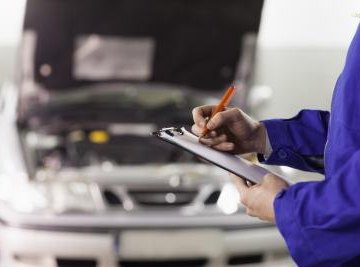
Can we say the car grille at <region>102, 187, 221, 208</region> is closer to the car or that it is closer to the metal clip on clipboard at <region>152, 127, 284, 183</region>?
the car

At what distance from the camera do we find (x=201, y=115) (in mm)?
1299

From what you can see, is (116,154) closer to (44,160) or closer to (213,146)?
(44,160)

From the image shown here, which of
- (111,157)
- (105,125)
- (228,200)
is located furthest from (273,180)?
(105,125)

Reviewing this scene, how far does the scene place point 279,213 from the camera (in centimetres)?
100

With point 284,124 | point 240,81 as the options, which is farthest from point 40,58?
point 284,124

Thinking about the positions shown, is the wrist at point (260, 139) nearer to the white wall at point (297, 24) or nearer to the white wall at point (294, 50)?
the white wall at point (294, 50)

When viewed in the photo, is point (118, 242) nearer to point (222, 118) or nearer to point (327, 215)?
point (222, 118)

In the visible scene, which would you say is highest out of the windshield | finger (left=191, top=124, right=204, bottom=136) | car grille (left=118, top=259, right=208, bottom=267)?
finger (left=191, top=124, right=204, bottom=136)

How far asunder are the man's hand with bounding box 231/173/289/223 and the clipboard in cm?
3

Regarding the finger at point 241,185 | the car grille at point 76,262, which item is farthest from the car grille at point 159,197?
the finger at point 241,185

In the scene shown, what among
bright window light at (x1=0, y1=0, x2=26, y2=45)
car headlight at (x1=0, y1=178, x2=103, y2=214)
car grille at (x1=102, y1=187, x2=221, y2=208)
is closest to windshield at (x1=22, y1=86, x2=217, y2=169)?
car headlight at (x1=0, y1=178, x2=103, y2=214)

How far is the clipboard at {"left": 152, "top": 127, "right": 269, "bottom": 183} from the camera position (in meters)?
1.14

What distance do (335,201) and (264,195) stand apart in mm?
139

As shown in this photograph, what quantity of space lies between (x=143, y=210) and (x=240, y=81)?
1.08m
